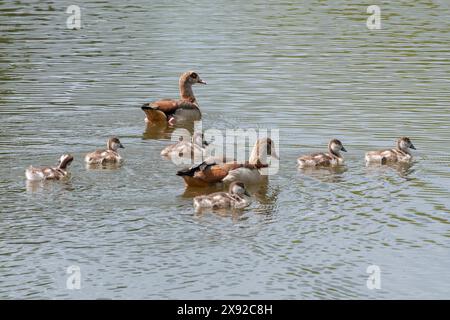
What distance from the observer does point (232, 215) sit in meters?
14.2

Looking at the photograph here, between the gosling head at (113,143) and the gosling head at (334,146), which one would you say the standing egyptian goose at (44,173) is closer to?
the gosling head at (113,143)

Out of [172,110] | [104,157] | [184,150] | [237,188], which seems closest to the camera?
[237,188]

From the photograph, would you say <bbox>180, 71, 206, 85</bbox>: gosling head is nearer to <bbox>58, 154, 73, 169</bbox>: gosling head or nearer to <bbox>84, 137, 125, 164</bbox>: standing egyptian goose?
<bbox>84, 137, 125, 164</bbox>: standing egyptian goose

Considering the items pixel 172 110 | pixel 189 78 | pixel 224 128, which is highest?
pixel 189 78

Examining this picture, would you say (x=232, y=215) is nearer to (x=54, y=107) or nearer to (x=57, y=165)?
(x=57, y=165)

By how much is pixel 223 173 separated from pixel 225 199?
4.45 feet

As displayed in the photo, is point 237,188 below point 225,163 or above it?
below

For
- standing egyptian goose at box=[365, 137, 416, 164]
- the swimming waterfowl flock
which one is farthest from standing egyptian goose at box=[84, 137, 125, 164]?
standing egyptian goose at box=[365, 137, 416, 164]

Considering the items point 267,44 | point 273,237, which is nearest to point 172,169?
point 273,237

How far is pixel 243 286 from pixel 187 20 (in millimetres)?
21377

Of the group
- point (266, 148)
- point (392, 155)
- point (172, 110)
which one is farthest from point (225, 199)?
point (172, 110)

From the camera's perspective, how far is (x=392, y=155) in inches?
672

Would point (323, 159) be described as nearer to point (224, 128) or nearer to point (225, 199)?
point (225, 199)
